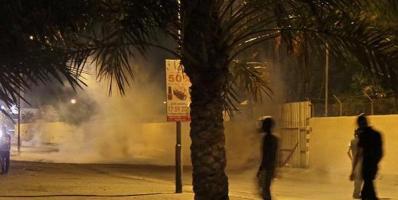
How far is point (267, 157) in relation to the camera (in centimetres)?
1041

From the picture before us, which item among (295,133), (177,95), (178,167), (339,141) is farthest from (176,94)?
(295,133)

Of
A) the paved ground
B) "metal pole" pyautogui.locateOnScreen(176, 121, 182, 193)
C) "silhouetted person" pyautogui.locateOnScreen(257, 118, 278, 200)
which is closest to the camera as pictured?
"silhouetted person" pyautogui.locateOnScreen(257, 118, 278, 200)

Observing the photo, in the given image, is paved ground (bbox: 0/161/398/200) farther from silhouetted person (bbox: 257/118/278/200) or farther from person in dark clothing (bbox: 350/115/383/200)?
person in dark clothing (bbox: 350/115/383/200)

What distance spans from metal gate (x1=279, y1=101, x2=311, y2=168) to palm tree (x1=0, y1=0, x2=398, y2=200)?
1424 centimetres

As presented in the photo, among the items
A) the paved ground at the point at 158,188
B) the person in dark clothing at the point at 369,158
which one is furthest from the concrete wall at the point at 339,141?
the person in dark clothing at the point at 369,158

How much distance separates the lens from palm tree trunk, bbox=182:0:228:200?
26.8ft

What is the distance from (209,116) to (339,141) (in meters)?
13.7

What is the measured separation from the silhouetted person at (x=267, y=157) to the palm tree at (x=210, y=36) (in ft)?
6.09

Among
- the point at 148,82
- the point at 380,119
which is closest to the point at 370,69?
the point at 380,119

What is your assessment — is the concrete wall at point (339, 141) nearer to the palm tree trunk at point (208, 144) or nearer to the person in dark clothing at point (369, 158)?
the person in dark clothing at point (369, 158)

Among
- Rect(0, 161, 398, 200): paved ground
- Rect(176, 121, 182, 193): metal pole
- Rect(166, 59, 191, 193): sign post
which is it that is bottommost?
Rect(0, 161, 398, 200): paved ground

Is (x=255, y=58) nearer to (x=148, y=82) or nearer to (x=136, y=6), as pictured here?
(x=136, y=6)

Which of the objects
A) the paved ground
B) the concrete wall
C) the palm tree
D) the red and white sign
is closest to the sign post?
the red and white sign

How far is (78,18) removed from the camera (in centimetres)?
656
